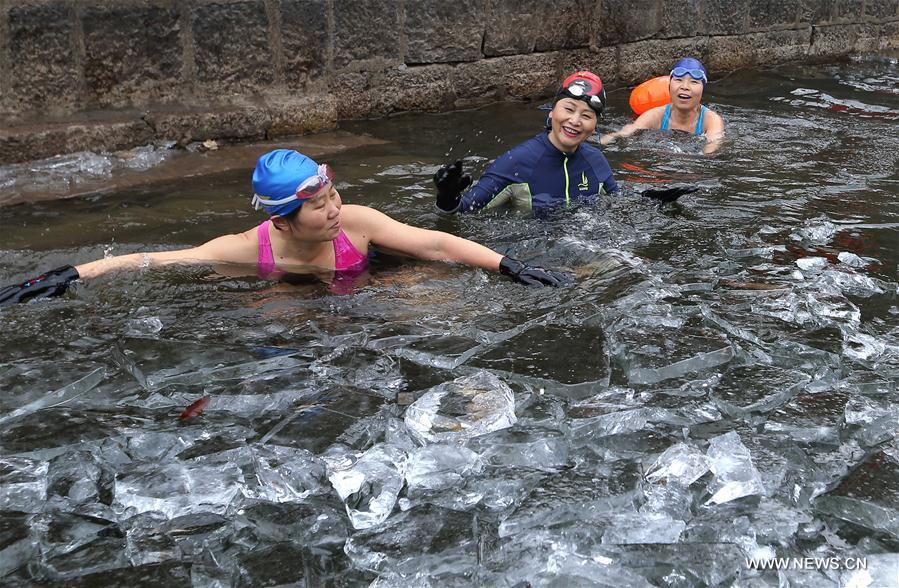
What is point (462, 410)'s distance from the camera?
354cm

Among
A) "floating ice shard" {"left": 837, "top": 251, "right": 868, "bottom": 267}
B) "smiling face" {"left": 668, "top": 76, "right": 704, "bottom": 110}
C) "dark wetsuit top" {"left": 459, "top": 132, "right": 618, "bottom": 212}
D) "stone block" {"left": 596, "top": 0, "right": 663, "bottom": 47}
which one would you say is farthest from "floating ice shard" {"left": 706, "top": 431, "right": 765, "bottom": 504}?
"stone block" {"left": 596, "top": 0, "right": 663, "bottom": 47}

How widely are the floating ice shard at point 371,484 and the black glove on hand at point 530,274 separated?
1.57 m

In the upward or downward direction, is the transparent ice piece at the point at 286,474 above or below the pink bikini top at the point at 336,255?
below

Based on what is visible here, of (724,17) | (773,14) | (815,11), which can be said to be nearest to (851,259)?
(724,17)

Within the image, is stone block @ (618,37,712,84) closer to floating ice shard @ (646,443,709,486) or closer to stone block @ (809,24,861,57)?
stone block @ (809,24,861,57)

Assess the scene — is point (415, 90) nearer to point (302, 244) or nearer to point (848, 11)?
point (302, 244)

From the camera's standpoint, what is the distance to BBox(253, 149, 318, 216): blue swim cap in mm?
4484

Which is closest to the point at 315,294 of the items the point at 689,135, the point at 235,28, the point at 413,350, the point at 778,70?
the point at 413,350

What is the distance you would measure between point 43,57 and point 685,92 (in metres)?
4.81

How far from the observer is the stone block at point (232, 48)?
7.21m

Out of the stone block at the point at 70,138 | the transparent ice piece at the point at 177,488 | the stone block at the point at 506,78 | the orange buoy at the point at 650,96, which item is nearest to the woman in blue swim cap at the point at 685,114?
the orange buoy at the point at 650,96

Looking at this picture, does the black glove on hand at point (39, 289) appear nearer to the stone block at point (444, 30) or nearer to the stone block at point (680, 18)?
the stone block at point (444, 30)

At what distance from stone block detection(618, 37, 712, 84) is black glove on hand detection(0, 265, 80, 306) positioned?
22.2 feet

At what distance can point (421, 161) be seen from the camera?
7258mm
